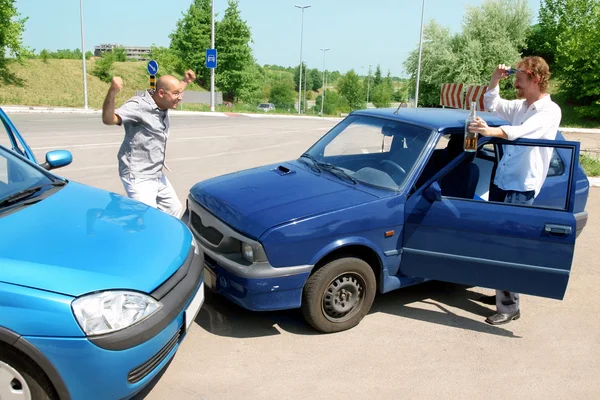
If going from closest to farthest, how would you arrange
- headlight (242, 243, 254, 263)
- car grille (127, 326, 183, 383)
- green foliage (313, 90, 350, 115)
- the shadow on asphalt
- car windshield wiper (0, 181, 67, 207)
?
car grille (127, 326, 183, 383) → car windshield wiper (0, 181, 67, 207) → headlight (242, 243, 254, 263) → the shadow on asphalt → green foliage (313, 90, 350, 115)

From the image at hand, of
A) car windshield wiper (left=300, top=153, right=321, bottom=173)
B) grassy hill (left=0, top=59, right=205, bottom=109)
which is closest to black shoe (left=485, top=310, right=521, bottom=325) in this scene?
car windshield wiper (left=300, top=153, right=321, bottom=173)

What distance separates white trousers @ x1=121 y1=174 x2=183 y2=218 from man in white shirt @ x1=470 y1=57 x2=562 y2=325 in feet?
9.80

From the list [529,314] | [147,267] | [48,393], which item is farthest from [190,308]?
[529,314]

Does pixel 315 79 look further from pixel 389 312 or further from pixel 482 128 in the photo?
pixel 482 128

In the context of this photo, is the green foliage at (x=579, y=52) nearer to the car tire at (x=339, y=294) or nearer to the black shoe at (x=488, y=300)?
the black shoe at (x=488, y=300)

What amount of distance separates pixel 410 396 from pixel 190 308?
4.96 feet

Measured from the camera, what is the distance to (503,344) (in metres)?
3.97

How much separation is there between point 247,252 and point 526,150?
241cm

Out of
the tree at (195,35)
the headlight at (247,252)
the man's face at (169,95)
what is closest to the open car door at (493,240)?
the headlight at (247,252)

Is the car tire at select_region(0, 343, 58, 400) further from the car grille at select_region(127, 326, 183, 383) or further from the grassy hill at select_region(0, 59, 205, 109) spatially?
the grassy hill at select_region(0, 59, 205, 109)

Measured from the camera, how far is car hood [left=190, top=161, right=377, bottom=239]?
3631mm

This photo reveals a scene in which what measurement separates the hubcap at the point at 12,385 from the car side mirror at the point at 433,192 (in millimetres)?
2943

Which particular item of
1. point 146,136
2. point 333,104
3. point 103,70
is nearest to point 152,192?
point 146,136

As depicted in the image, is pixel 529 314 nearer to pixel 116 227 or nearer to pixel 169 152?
pixel 116 227
